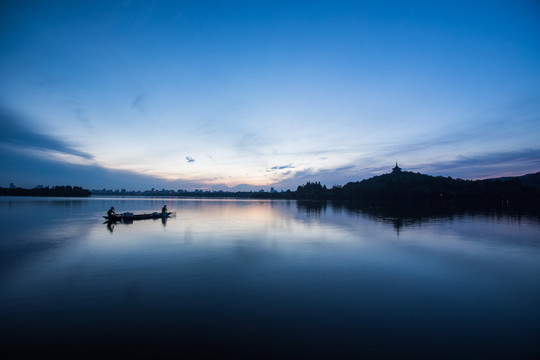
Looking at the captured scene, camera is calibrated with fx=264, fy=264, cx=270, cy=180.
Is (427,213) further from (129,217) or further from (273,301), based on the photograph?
(273,301)

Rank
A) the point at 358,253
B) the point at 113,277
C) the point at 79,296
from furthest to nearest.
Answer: the point at 358,253, the point at 113,277, the point at 79,296

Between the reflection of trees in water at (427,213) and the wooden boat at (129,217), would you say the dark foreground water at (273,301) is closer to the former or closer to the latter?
the wooden boat at (129,217)

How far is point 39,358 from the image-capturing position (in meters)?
7.00

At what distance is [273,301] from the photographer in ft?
35.2

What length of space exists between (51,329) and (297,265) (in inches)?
461

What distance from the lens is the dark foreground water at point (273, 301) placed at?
7.73 meters

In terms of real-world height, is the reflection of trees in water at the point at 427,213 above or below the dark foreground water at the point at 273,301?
below

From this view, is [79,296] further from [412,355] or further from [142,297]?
[412,355]

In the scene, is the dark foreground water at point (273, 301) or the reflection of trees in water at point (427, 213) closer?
the dark foreground water at point (273, 301)

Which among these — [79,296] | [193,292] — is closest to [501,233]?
[193,292]

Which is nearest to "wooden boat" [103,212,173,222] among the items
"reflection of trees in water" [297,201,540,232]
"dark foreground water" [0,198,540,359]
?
"dark foreground water" [0,198,540,359]

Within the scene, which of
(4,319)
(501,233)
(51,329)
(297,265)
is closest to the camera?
(51,329)

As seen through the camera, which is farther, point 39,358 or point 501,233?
point 501,233

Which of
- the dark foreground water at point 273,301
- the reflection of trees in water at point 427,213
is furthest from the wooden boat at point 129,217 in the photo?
the reflection of trees in water at point 427,213
